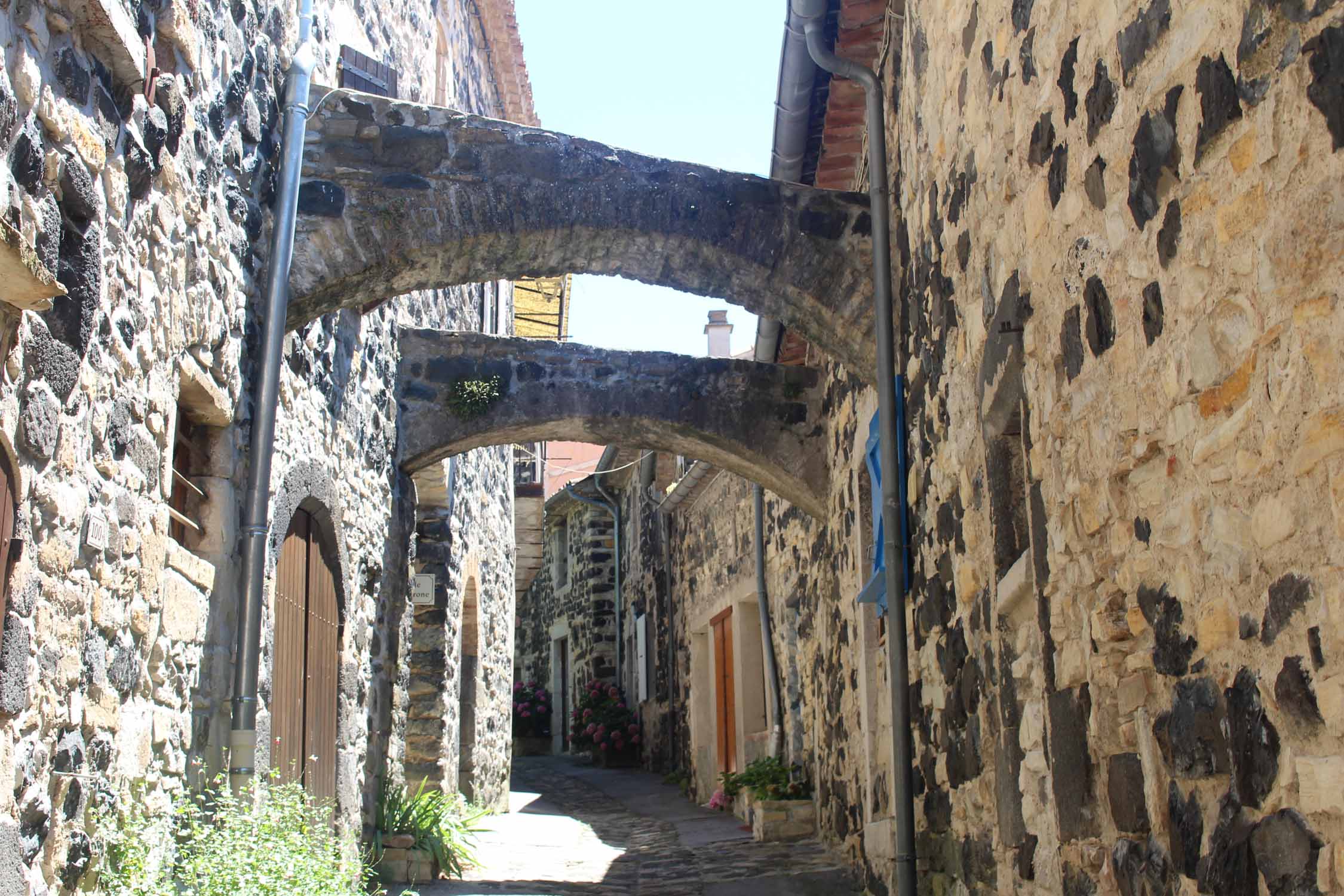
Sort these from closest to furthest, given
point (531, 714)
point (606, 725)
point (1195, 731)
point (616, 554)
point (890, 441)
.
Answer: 1. point (1195, 731)
2. point (890, 441)
3. point (606, 725)
4. point (616, 554)
5. point (531, 714)

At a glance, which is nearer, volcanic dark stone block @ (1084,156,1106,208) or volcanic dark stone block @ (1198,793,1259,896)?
volcanic dark stone block @ (1198,793,1259,896)

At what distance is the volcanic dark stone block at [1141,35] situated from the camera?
90.0 inches

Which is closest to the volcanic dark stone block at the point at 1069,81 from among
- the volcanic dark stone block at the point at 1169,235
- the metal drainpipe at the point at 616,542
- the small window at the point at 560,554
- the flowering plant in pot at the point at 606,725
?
the volcanic dark stone block at the point at 1169,235

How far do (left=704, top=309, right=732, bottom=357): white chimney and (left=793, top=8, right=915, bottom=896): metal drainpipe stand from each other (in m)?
12.5

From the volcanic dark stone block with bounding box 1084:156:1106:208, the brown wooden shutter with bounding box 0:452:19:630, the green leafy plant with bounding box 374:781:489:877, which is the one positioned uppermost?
the volcanic dark stone block with bounding box 1084:156:1106:208

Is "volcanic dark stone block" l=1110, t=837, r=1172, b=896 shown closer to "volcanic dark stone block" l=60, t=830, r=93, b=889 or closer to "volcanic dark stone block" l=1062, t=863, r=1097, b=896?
"volcanic dark stone block" l=1062, t=863, r=1097, b=896

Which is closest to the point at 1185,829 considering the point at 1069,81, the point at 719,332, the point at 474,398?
the point at 1069,81

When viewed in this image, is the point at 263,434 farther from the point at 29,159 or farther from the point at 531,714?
the point at 531,714

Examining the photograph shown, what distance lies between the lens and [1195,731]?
85.1 inches

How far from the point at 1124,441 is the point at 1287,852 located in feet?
2.83

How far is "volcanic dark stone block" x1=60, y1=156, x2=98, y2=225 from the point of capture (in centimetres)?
287

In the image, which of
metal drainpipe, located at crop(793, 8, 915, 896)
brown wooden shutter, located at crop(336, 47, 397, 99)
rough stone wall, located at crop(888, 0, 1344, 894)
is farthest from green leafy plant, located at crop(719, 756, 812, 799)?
brown wooden shutter, located at crop(336, 47, 397, 99)

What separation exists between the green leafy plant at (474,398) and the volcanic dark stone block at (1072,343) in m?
4.74

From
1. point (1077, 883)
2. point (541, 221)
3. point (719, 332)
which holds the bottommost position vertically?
point (1077, 883)
